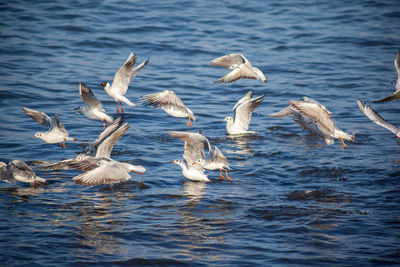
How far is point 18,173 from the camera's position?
361 inches

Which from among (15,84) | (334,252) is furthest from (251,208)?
(15,84)

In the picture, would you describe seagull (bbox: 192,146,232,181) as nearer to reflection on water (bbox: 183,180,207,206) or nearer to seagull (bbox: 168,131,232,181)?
seagull (bbox: 168,131,232,181)

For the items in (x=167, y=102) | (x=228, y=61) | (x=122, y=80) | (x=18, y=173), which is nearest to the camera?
(x=18, y=173)

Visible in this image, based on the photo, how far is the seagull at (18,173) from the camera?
909cm

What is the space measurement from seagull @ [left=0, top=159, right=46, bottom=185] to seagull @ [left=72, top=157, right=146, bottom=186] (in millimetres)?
780

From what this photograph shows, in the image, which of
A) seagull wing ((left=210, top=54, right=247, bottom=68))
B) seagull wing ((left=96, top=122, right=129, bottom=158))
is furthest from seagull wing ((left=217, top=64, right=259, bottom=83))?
seagull wing ((left=96, top=122, right=129, bottom=158))

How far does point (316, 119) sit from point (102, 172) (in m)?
4.52

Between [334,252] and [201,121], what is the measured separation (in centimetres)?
689

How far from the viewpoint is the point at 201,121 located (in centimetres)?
1375

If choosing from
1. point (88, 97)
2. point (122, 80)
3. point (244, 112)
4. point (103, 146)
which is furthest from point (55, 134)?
point (244, 112)

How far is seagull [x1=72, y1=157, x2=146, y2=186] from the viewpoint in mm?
9102

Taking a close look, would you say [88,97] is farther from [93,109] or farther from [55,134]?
[55,134]

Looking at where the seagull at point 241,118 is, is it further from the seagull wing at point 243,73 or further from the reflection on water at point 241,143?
the seagull wing at point 243,73

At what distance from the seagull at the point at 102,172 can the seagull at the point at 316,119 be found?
3.59 metres
